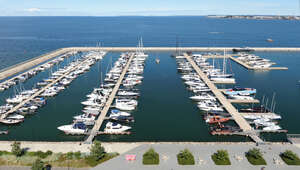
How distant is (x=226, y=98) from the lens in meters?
61.9

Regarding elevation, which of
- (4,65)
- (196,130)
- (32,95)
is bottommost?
(196,130)

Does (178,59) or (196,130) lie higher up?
(178,59)

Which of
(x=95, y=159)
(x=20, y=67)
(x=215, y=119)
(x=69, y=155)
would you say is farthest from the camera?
(x=20, y=67)

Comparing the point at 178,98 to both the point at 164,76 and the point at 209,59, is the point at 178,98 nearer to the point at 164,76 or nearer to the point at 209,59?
the point at 164,76

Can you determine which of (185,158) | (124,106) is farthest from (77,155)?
(124,106)

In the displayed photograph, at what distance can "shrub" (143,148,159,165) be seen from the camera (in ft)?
101

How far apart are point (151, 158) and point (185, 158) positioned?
4.63 meters

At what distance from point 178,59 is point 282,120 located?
2433 inches

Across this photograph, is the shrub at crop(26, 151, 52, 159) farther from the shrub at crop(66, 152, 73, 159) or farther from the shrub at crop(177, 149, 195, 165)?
the shrub at crop(177, 149, 195, 165)

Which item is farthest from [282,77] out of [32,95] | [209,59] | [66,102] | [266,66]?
[32,95]

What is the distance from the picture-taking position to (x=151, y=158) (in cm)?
3127

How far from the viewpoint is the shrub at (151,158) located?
30.8 metres

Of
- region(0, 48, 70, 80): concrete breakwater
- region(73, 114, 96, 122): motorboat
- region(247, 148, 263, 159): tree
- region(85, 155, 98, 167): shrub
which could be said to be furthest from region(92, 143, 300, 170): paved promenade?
region(0, 48, 70, 80): concrete breakwater

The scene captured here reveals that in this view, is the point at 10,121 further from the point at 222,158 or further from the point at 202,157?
the point at 222,158
